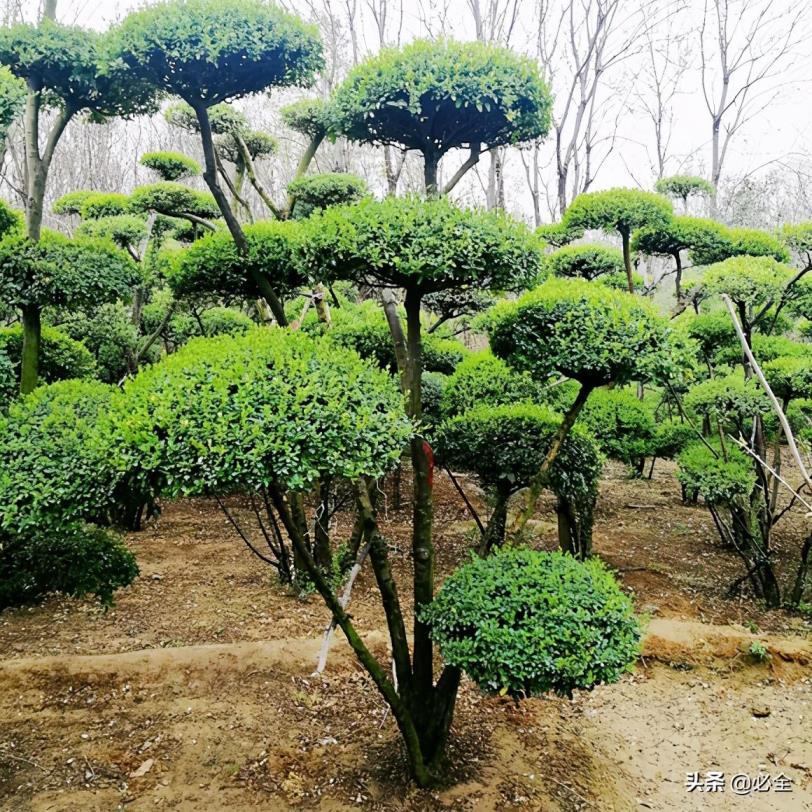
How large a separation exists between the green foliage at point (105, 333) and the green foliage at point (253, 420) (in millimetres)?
5698

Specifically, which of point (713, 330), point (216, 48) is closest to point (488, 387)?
point (713, 330)

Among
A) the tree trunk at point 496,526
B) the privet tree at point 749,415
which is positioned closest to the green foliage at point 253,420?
the tree trunk at point 496,526

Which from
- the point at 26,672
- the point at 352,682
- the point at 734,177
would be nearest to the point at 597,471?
the point at 352,682

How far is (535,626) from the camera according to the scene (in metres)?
2.90

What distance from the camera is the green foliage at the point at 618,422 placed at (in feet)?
21.7

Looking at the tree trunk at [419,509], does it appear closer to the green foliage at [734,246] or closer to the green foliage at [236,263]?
the green foliage at [236,263]

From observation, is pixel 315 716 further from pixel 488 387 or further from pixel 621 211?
pixel 621 211

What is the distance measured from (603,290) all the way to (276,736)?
3.12 meters

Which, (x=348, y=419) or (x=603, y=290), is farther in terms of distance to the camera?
(x=603, y=290)

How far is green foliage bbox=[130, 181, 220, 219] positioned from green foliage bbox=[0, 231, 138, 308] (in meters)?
2.74

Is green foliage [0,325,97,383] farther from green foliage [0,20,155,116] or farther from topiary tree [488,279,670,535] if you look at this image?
topiary tree [488,279,670,535]

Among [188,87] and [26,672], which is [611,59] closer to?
[188,87]

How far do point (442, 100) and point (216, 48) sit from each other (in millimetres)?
1042

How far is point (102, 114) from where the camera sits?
4176 millimetres
